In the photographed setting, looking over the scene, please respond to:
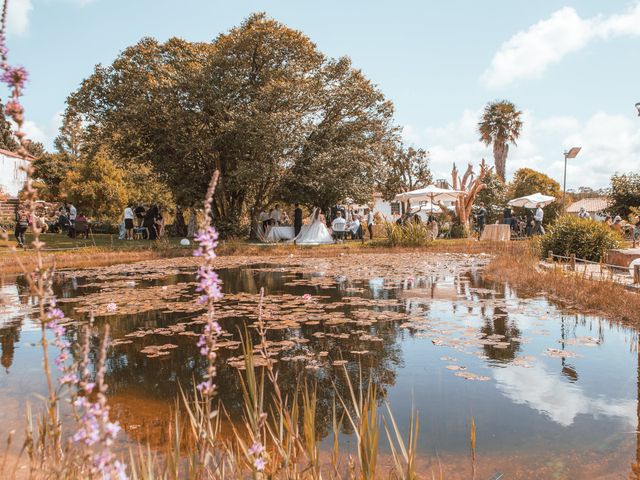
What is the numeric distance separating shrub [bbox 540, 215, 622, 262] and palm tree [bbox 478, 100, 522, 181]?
3199cm

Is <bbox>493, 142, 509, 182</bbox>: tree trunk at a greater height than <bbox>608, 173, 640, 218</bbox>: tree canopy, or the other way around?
<bbox>493, 142, 509, 182</bbox>: tree trunk

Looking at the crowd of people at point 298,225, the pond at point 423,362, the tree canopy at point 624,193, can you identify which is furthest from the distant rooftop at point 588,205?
the pond at point 423,362

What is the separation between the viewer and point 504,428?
12.2 ft

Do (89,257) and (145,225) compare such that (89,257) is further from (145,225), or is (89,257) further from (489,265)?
(489,265)

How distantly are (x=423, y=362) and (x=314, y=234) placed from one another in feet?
57.5

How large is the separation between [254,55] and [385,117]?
749 centimetres

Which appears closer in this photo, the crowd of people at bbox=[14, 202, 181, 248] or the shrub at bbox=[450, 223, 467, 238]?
the crowd of people at bbox=[14, 202, 181, 248]

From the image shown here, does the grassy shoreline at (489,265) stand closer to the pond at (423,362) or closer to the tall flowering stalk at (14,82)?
the pond at (423,362)

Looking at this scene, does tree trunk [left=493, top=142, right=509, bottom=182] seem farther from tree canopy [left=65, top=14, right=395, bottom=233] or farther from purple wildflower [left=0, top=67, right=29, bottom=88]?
purple wildflower [left=0, top=67, right=29, bottom=88]

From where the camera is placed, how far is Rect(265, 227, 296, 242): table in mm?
24062

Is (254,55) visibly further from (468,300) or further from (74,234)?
(468,300)

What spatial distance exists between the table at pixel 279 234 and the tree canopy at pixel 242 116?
5.14 feet

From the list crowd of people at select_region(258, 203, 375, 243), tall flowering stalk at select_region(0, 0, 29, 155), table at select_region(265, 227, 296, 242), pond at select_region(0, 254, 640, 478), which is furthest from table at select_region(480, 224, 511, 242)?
tall flowering stalk at select_region(0, 0, 29, 155)

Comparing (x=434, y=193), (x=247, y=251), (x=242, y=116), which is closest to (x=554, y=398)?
(x=247, y=251)
